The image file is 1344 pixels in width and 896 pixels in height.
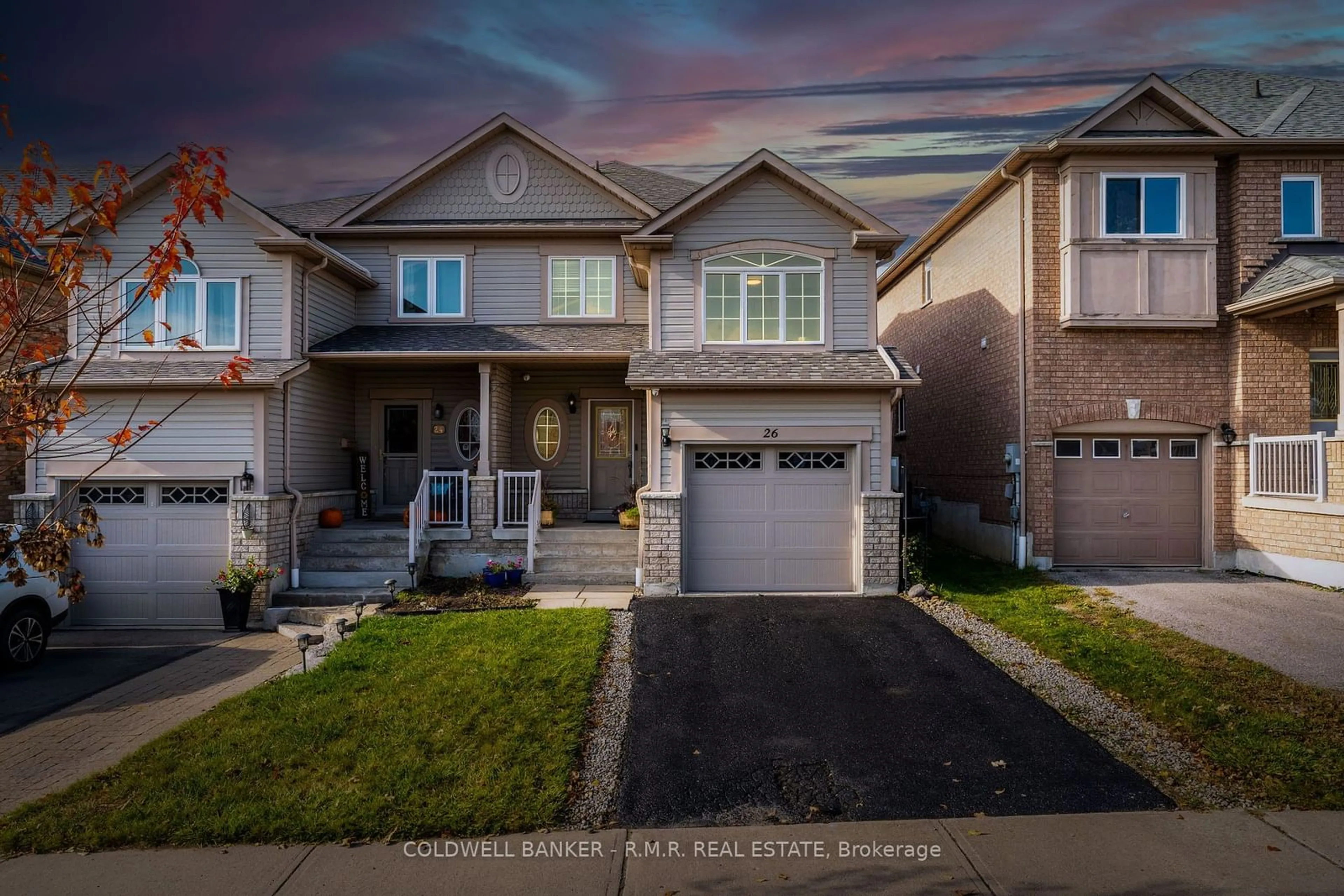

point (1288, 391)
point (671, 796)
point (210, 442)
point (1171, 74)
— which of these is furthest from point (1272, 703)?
point (1171, 74)

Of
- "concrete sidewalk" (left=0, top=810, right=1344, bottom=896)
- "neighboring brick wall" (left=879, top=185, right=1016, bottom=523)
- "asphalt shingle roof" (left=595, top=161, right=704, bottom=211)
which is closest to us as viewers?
"concrete sidewalk" (left=0, top=810, right=1344, bottom=896)

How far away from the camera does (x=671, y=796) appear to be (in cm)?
521

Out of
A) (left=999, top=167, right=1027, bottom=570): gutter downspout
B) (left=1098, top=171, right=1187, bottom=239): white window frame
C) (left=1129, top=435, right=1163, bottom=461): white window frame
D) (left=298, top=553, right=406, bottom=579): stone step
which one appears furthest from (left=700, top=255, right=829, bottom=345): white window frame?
(left=298, top=553, right=406, bottom=579): stone step

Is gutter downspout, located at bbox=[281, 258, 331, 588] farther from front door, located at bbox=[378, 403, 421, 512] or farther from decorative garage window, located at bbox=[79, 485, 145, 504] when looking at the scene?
front door, located at bbox=[378, 403, 421, 512]

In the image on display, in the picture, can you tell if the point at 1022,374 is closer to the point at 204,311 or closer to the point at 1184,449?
the point at 1184,449

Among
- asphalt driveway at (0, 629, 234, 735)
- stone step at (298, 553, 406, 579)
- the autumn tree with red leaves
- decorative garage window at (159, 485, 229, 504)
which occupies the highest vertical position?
the autumn tree with red leaves

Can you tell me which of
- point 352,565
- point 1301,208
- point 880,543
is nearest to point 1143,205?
point 1301,208

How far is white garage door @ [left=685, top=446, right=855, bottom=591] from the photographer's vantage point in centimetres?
1150

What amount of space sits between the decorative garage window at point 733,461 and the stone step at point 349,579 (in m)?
4.93

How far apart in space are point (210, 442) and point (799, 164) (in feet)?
32.9

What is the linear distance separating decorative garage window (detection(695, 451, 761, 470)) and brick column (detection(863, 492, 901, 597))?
5.44 feet

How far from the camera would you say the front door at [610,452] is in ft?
49.7

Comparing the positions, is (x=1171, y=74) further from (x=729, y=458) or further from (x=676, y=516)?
(x=676, y=516)

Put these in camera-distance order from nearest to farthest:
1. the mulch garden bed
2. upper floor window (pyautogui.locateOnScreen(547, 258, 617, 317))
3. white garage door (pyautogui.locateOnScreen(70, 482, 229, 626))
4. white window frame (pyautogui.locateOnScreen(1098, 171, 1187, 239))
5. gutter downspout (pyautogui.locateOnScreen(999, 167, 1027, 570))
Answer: the mulch garden bed → white garage door (pyautogui.locateOnScreen(70, 482, 229, 626)) → white window frame (pyautogui.locateOnScreen(1098, 171, 1187, 239)) → gutter downspout (pyautogui.locateOnScreen(999, 167, 1027, 570)) → upper floor window (pyautogui.locateOnScreen(547, 258, 617, 317))
